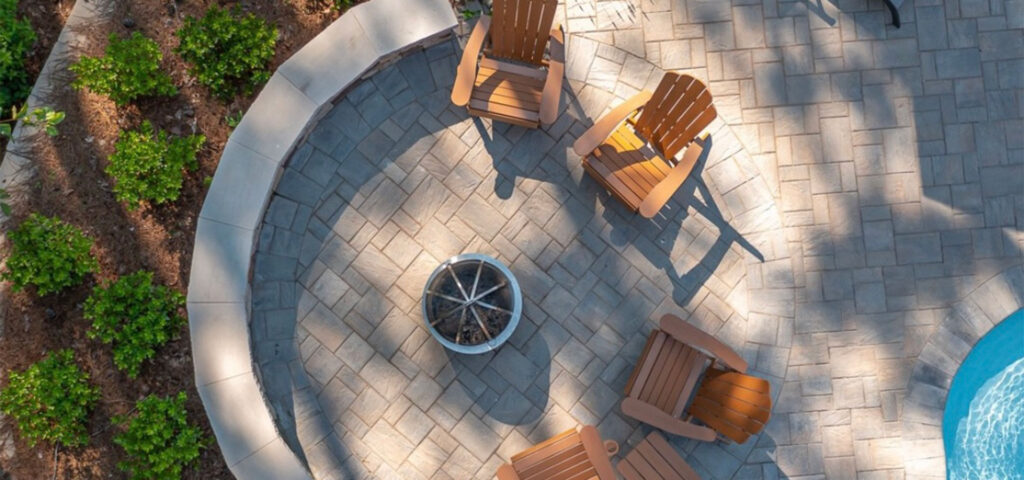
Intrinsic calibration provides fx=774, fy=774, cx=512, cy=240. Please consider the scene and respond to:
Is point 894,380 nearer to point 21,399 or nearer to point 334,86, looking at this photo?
point 334,86

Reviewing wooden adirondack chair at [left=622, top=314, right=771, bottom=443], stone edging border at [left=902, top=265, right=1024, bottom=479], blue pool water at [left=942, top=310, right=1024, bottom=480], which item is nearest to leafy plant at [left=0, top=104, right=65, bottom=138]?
wooden adirondack chair at [left=622, top=314, right=771, bottom=443]

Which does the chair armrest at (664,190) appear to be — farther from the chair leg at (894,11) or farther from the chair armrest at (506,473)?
the chair leg at (894,11)

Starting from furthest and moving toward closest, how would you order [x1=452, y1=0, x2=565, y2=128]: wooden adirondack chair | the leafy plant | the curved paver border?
the curved paver border
[x1=452, y1=0, x2=565, y2=128]: wooden adirondack chair
the leafy plant

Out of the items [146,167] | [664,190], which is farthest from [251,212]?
[664,190]

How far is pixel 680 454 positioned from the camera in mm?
7066

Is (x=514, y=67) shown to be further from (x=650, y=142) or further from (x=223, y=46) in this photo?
(x=223, y=46)

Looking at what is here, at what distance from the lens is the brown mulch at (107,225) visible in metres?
6.75

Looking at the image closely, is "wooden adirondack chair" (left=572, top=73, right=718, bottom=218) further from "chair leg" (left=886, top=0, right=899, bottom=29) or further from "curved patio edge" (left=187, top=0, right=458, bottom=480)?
"chair leg" (left=886, top=0, right=899, bottom=29)

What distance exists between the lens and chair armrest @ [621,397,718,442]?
6.50 m

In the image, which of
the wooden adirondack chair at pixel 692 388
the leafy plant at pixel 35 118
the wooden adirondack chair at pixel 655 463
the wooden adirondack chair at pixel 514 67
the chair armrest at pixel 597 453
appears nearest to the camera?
the leafy plant at pixel 35 118

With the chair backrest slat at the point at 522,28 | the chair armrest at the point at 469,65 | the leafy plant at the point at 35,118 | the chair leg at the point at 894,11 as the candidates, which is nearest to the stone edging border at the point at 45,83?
the leafy plant at the point at 35,118

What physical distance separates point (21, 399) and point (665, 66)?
20.8 ft

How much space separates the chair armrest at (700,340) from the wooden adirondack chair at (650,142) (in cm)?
95

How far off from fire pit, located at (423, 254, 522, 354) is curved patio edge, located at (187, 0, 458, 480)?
5.23 ft
